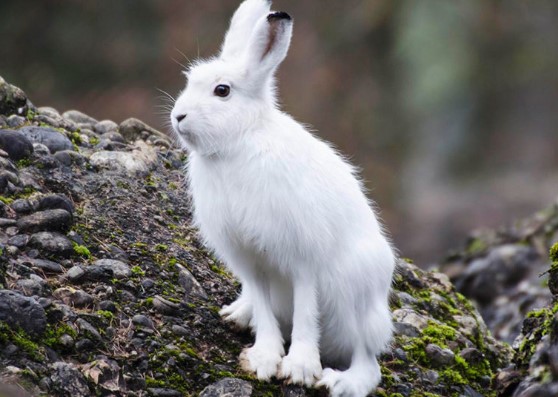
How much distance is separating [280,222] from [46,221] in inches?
50.2

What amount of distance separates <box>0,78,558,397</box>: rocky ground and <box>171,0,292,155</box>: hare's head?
2.75 ft

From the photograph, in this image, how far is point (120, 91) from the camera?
55.7 feet

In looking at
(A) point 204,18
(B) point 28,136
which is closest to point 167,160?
(B) point 28,136

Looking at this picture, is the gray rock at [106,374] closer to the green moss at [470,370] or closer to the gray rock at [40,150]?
A: the gray rock at [40,150]

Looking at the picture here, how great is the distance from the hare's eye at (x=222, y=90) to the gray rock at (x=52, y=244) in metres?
1.12

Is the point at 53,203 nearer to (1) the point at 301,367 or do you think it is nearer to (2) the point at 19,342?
(2) the point at 19,342

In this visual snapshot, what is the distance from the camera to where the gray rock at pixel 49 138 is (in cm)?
658

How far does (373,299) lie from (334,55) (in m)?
12.9

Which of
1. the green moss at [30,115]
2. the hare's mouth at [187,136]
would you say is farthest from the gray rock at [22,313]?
the green moss at [30,115]

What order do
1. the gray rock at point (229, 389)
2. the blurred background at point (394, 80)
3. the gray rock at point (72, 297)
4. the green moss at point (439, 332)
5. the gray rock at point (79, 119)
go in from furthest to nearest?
the blurred background at point (394, 80)
the gray rock at point (79, 119)
the green moss at point (439, 332)
the gray rock at point (72, 297)
the gray rock at point (229, 389)

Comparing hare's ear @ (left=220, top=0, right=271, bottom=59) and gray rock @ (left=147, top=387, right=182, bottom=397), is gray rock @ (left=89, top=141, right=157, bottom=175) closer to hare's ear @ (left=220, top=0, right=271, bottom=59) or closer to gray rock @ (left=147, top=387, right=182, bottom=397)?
hare's ear @ (left=220, top=0, right=271, bottom=59)

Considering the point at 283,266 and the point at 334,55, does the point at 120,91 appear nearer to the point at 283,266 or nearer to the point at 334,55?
the point at 334,55

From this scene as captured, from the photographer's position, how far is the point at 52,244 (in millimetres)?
5711

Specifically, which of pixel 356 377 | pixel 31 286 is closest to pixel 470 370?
pixel 356 377
